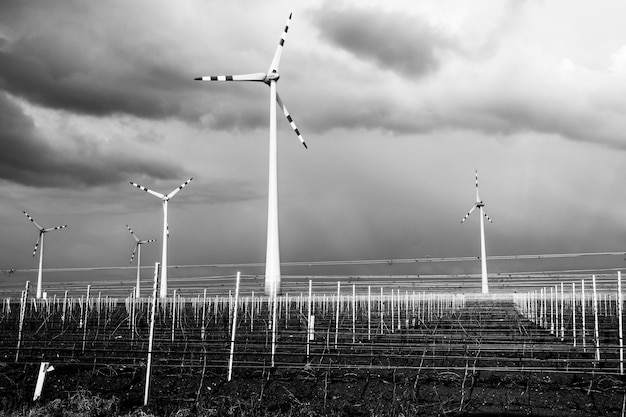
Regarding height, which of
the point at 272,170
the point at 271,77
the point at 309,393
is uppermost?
the point at 271,77

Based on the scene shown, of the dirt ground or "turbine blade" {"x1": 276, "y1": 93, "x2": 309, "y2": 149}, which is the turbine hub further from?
the dirt ground

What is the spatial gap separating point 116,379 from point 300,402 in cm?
518

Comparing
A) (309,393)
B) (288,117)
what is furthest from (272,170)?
(309,393)

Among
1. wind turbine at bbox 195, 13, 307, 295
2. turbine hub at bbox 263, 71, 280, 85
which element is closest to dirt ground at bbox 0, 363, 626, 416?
wind turbine at bbox 195, 13, 307, 295

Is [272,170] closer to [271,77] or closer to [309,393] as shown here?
[271,77]

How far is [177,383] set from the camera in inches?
667

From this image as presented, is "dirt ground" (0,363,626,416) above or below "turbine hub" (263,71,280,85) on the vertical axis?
below

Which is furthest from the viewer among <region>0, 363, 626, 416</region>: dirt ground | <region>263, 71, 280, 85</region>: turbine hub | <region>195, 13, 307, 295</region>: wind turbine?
<region>263, 71, 280, 85</region>: turbine hub

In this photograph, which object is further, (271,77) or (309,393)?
(271,77)

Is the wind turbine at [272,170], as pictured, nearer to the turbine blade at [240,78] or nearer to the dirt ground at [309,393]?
the turbine blade at [240,78]

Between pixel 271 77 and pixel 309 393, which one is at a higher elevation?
pixel 271 77

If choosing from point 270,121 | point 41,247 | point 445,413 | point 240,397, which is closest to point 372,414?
point 445,413

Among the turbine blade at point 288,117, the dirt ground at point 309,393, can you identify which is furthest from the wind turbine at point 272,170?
the dirt ground at point 309,393

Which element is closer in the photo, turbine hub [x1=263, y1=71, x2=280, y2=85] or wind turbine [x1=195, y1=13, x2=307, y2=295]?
wind turbine [x1=195, y1=13, x2=307, y2=295]
